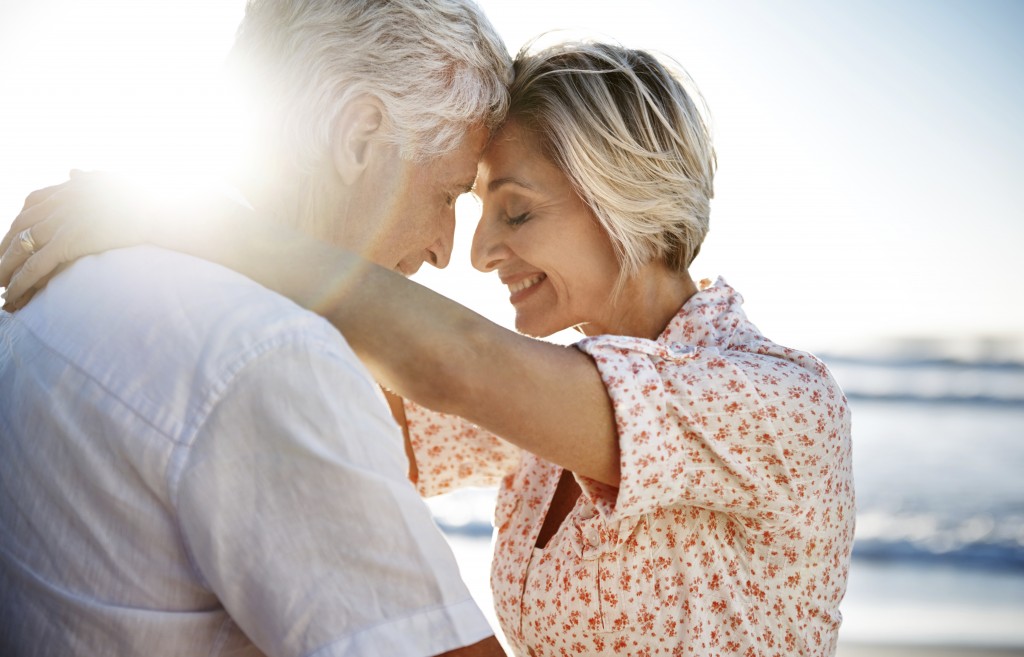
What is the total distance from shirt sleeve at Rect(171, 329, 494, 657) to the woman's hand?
1.57 feet

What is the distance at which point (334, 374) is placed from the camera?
1.23 meters

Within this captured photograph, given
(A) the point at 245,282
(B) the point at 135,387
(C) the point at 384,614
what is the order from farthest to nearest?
(A) the point at 245,282 → (B) the point at 135,387 → (C) the point at 384,614

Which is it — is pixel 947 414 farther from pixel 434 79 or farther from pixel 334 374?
pixel 334 374

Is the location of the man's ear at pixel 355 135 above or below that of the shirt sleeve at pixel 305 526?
above

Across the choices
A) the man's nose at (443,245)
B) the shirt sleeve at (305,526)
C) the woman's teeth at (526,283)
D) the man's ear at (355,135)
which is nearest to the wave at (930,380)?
the woman's teeth at (526,283)

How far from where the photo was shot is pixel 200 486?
1187 mm

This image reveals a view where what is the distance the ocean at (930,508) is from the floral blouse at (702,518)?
324cm

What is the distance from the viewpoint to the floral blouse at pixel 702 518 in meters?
1.92

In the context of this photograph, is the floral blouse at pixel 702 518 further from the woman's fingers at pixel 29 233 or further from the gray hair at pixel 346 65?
the woman's fingers at pixel 29 233

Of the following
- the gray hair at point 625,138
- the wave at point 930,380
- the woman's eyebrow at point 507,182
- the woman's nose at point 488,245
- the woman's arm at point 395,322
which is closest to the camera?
the woman's arm at point 395,322

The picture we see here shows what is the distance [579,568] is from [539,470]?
1.63ft

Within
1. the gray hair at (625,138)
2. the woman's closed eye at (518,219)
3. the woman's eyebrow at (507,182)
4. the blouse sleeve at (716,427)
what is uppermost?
the gray hair at (625,138)

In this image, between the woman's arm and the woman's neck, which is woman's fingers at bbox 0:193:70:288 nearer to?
the woman's arm

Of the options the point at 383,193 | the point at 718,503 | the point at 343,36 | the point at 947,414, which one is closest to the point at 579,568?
the point at 718,503
